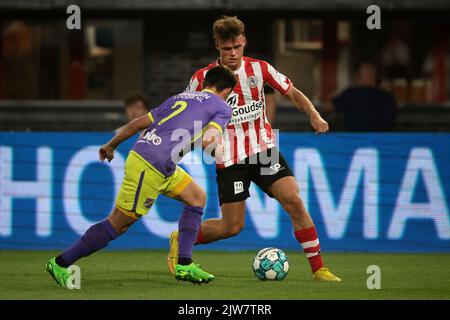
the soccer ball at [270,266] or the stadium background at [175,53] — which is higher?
the stadium background at [175,53]

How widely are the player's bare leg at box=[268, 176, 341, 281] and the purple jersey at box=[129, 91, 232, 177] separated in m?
0.94

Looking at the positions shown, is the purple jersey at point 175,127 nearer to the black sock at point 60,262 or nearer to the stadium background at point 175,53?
the black sock at point 60,262

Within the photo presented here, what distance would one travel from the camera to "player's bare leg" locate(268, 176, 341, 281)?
964 centimetres

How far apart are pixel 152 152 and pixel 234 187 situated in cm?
116

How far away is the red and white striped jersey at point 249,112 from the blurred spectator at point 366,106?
4876 millimetres

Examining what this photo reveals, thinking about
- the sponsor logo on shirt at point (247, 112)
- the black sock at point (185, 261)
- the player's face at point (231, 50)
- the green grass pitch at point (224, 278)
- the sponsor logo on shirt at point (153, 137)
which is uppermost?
the player's face at point (231, 50)

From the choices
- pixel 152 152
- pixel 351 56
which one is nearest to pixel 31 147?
pixel 152 152

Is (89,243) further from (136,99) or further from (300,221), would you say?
(136,99)

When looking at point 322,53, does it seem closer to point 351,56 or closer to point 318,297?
point 351,56

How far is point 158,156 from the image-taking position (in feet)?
29.3

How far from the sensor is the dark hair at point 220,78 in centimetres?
915

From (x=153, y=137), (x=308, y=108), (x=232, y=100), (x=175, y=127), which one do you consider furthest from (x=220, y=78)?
(x=308, y=108)

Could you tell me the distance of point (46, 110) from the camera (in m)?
17.5

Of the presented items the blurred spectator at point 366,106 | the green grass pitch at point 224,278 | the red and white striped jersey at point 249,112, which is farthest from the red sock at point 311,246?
the blurred spectator at point 366,106
